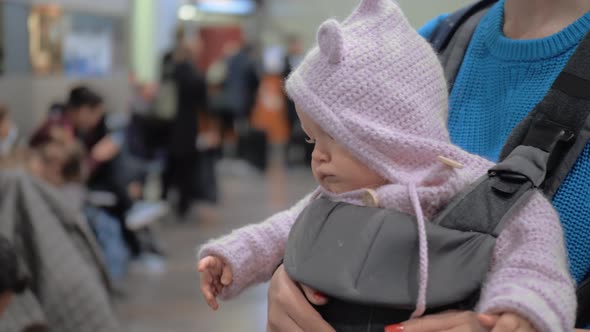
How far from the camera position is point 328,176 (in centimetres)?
129

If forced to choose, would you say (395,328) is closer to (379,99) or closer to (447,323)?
(447,323)

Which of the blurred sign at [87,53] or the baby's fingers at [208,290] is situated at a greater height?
the baby's fingers at [208,290]

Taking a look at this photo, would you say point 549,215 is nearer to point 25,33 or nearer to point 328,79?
point 328,79

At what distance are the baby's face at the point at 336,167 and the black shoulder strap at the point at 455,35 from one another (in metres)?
0.32

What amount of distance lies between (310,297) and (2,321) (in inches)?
85.9

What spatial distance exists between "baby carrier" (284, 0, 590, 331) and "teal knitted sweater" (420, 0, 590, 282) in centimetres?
5

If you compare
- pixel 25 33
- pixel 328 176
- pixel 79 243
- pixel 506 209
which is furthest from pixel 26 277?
pixel 25 33

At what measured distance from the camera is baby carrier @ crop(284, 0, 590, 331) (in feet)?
3.71

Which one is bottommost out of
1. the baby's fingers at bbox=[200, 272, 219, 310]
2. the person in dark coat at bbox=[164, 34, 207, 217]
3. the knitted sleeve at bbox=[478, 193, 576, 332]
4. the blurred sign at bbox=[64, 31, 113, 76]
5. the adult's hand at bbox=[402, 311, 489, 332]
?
the person in dark coat at bbox=[164, 34, 207, 217]

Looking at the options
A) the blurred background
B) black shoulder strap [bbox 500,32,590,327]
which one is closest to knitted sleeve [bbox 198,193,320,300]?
black shoulder strap [bbox 500,32,590,327]

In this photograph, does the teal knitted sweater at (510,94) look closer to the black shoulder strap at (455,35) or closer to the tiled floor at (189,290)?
the black shoulder strap at (455,35)

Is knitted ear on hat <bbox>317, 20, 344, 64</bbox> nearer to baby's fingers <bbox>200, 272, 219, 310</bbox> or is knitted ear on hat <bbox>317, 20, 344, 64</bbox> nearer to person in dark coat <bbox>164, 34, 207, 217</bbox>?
baby's fingers <bbox>200, 272, 219, 310</bbox>

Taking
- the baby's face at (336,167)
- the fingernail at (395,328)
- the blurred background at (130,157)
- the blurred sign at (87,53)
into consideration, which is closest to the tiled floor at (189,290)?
the blurred background at (130,157)

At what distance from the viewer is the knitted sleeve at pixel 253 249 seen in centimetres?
142
